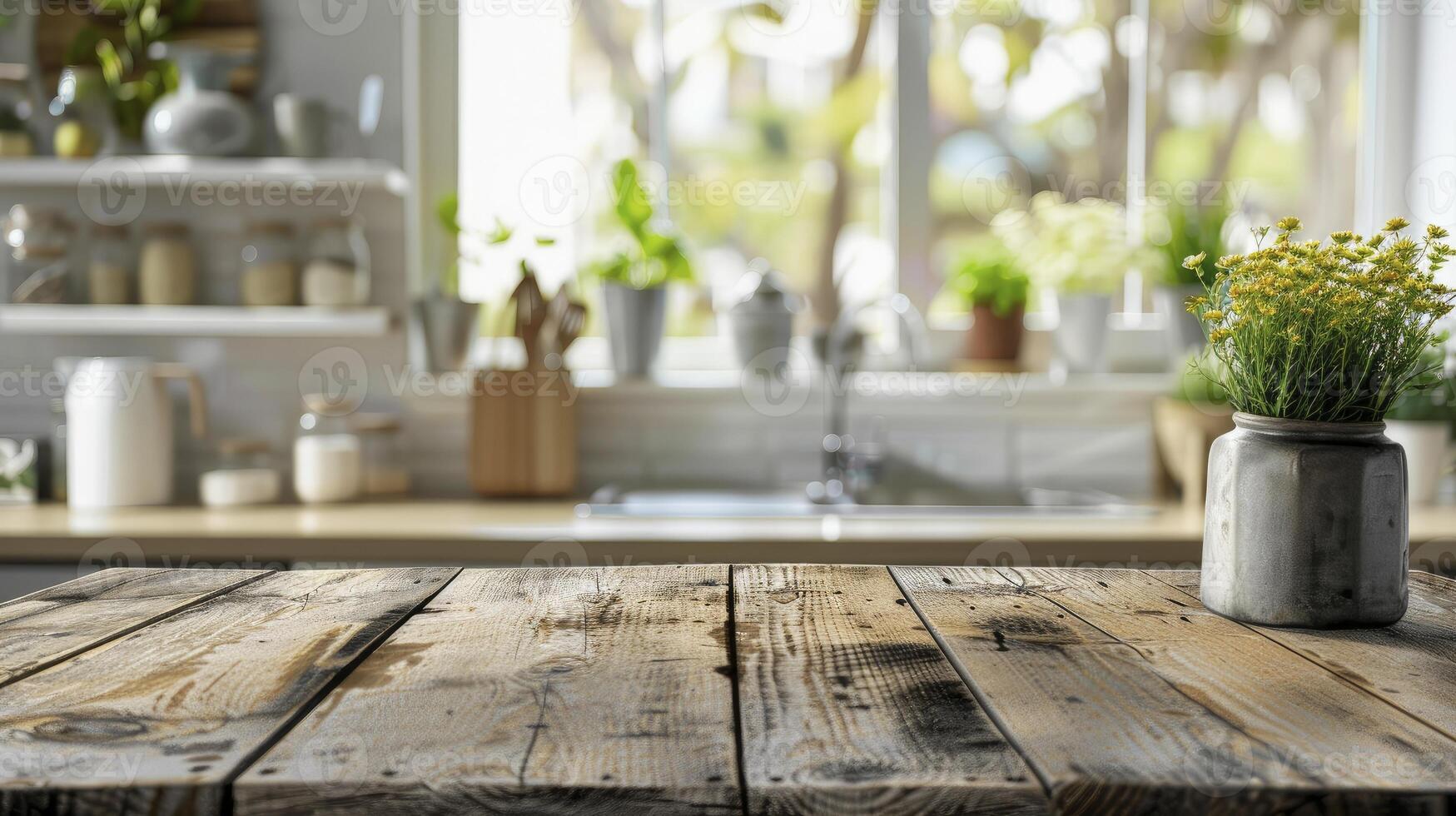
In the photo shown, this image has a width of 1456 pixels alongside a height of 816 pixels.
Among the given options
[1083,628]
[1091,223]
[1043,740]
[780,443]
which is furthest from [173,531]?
[1091,223]

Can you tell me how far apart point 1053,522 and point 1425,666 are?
1.24 metres

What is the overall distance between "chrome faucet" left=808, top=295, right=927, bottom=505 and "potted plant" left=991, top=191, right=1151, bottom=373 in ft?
1.24

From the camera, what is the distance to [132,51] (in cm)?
249

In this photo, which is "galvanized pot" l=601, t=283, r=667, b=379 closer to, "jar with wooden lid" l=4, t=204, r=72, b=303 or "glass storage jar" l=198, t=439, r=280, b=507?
"glass storage jar" l=198, t=439, r=280, b=507

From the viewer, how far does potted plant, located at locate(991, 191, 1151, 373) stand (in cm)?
256

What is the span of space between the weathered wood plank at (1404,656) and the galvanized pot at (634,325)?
70.4 inches

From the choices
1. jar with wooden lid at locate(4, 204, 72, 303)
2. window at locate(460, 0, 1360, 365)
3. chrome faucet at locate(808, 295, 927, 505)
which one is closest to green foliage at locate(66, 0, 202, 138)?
jar with wooden lid at locate(4, 204, 72, 303)

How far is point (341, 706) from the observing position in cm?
70

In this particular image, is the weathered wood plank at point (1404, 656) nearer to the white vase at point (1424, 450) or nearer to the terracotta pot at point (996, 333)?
the white vase at point (1424, 450)

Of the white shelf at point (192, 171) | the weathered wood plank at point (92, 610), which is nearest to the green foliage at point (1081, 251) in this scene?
the white shelf at point (192, 171)

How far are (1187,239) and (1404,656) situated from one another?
1887mm

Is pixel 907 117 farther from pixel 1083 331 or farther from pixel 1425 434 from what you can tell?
pixel 1425 434

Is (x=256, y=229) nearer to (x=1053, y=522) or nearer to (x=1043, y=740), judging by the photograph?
(x=1053, y=522)

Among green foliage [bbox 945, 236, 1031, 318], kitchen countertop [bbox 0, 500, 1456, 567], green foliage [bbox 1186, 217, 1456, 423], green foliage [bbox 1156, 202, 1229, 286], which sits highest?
green foliage [bbox 1156, 202, 1229, 286]
